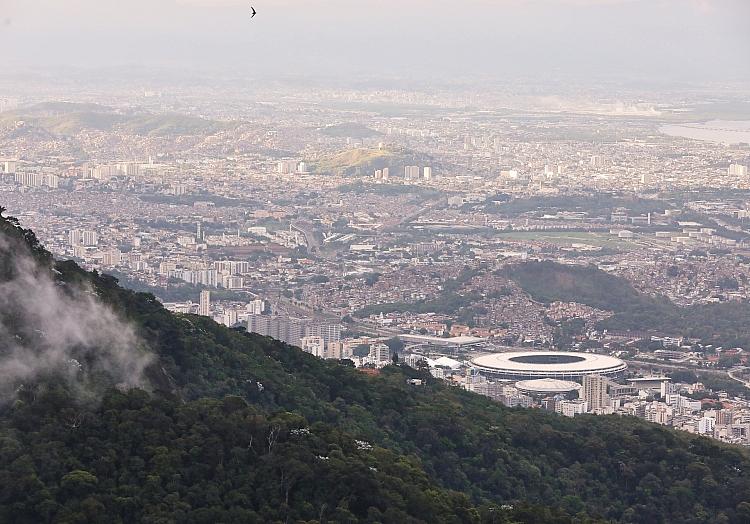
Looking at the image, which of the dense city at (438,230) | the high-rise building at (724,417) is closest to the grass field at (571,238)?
the dense city at (438,230)

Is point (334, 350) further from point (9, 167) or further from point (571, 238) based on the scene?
point (9, 167)

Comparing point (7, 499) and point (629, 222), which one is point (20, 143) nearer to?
point (629, 222)

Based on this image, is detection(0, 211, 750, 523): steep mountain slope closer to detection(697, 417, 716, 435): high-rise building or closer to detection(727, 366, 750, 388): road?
detection(697, 417, 716, 435): high-rise building

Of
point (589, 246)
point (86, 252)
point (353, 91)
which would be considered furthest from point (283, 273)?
point (353, 91)

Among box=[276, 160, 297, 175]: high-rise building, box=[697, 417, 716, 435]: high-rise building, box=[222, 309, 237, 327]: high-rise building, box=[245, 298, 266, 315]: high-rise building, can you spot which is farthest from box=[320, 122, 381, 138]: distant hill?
box=[697, 417, 716, 435]: high-rise building

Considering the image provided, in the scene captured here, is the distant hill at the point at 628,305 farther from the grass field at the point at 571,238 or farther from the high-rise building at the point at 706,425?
the high-rise building at the point at 706,425

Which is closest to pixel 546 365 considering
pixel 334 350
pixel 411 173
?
pixel 334 350
